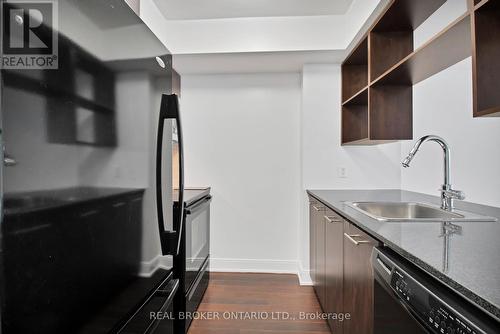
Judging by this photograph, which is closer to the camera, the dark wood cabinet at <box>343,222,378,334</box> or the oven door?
the dark wood cabinet at <box>343,222,378,334</box>

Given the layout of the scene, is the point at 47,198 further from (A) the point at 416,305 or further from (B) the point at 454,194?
(B) the point at 454,194

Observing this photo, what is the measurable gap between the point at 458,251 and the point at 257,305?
1.98m

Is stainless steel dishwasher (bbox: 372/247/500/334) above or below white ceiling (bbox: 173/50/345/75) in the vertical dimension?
below

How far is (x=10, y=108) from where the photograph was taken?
497 millimetres

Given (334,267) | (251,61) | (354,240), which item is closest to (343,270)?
(334,267)

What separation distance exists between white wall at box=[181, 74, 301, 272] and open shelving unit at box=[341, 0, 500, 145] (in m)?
0.72

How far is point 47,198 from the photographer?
22.7 inches

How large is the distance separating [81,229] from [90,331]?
257mm

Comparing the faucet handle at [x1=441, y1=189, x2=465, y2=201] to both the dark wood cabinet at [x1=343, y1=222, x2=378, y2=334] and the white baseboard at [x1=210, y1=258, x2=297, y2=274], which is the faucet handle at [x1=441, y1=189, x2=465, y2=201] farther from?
the white baseboard at [x1=210, y1=258, x2=297, y2=274]

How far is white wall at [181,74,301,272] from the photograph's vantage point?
335 centimetres

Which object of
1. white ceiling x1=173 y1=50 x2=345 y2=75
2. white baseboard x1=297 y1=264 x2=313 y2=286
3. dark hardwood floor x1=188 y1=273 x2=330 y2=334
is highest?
white ceiling x1=173 y1=50 x2=345 y2=75

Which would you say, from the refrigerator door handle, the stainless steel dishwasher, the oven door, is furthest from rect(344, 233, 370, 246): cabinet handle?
the oven door

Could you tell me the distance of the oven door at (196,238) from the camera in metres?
2.09

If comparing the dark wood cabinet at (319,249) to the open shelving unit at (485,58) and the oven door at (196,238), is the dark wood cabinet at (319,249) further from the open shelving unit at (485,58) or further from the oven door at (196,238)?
the open shelving unit at (485,58)
